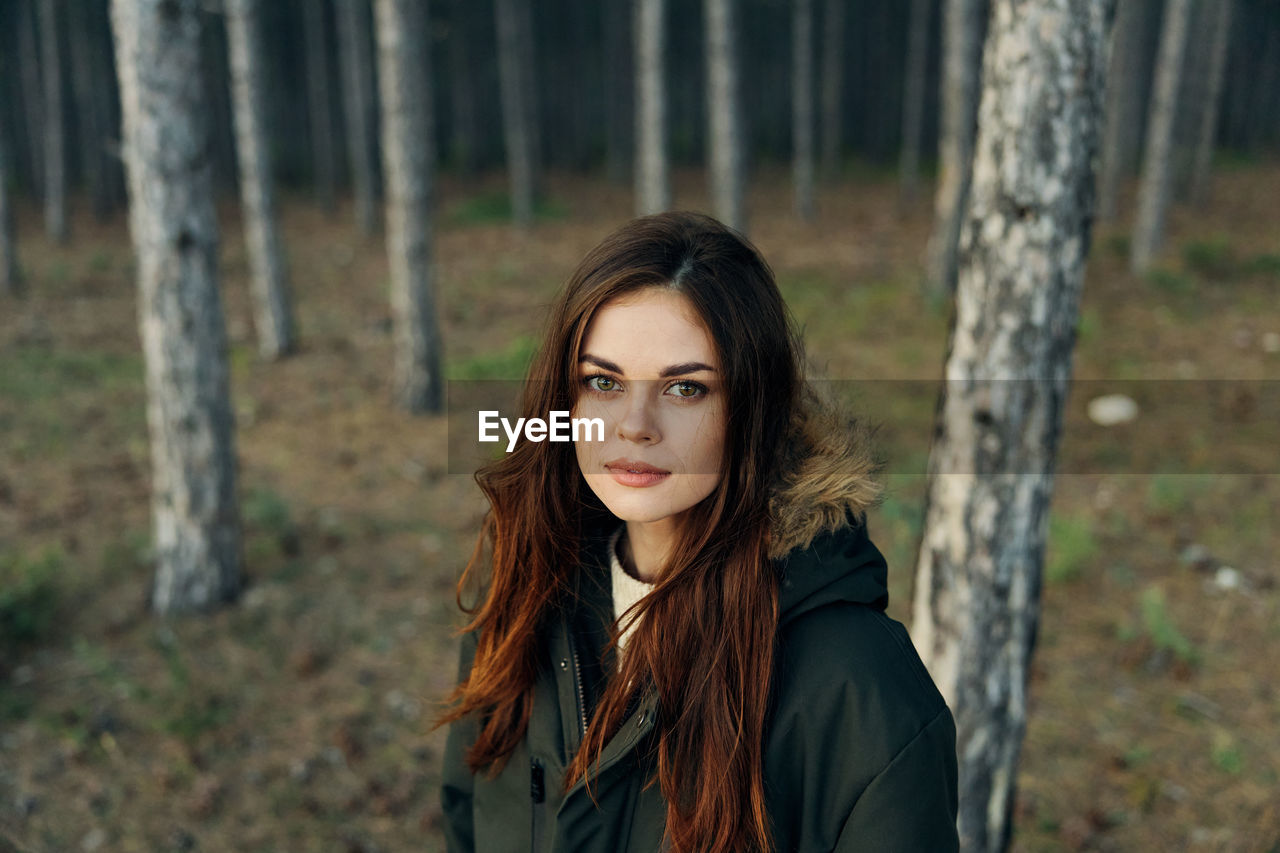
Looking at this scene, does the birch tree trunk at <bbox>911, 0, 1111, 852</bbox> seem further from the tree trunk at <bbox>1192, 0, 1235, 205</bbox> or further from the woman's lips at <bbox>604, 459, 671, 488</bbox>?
the tree trunk at <bbox>1192, 0, 1235, 205</bbox>

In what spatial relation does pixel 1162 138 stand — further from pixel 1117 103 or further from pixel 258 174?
pixel 258 174

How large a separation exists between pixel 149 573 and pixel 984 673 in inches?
223

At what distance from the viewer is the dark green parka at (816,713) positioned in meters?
1.54

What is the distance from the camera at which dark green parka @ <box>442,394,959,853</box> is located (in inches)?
60.6

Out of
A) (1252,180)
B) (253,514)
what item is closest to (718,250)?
(253,514)

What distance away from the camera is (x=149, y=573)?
20.5 ft

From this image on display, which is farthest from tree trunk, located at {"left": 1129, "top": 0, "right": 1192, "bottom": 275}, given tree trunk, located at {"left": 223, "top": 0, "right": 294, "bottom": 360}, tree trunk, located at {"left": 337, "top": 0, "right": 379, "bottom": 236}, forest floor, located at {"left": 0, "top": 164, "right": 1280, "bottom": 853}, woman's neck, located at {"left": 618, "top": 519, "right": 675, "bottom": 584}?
tree trunk, located at {"left": 337, "top": 0, "right": 379, "bottom": 236}

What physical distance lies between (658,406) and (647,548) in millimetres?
404

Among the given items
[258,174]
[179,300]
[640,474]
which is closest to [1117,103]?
[258,174]

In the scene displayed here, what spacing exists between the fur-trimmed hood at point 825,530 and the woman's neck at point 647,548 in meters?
0.28

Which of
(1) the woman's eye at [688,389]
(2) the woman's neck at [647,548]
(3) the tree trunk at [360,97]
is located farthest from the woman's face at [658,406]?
(3) the tree trunk at [360,97]

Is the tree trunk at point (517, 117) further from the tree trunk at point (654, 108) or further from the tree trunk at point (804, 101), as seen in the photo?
the tree trunk at point (654, 108)

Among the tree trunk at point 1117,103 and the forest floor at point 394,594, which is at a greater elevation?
the tree trunk at point 1117,103

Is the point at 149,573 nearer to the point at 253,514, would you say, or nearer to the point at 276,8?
the point at 253,514
